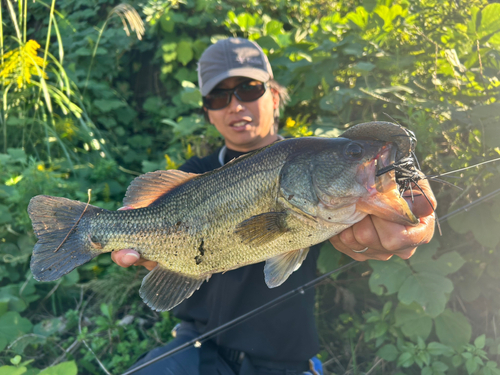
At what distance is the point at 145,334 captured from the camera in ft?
10.2

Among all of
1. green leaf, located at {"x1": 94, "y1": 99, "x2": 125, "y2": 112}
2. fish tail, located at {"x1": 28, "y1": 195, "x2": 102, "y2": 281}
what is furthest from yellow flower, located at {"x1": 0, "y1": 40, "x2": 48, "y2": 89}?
fish tail, located at {"x1": 28, "y1": 195, "x2": 102, "y2": 281}

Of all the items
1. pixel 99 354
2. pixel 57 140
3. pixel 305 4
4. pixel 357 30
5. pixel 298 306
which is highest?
pixel 305 4

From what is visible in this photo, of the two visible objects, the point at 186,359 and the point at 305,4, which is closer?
the point at 186,359

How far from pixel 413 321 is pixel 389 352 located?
319mm

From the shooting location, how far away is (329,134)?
2.43m

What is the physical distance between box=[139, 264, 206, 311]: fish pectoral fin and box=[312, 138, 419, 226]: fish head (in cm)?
72

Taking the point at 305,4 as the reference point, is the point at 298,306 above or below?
below

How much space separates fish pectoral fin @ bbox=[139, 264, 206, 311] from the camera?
65.6 inches

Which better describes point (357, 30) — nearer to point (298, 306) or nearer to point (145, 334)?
point (298, 306)

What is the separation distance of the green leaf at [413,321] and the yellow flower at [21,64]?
3.72m

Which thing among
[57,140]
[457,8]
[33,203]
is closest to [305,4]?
[457,8]

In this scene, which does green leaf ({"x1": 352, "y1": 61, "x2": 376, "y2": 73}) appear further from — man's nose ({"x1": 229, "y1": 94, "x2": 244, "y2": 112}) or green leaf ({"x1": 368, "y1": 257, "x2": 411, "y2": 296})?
green leaf ({"x1": 368, "y1": 257, "x2": 411, "y2": 296})

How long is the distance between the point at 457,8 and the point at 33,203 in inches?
110

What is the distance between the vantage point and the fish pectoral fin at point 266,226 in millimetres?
1462
